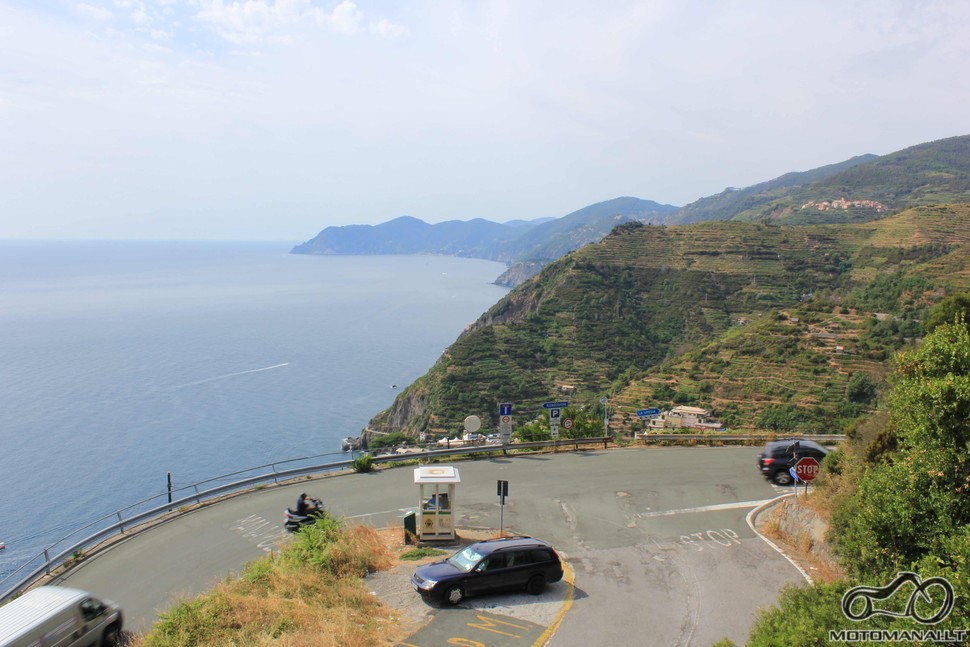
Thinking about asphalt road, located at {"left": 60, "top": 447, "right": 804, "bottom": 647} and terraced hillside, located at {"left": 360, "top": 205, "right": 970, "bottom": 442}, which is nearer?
asphalt road, located at {"left": 60, "top": 447, "right": 804, "bottom": 647}

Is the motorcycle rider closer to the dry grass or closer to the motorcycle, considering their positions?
the motorcycle

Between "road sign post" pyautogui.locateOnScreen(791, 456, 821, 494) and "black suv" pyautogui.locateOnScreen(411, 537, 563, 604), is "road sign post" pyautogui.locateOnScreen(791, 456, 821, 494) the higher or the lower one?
the higher one

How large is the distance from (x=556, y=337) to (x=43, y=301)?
154880 millimetres

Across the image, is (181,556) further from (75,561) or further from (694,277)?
(694,277)

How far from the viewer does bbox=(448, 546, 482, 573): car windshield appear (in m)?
12.0

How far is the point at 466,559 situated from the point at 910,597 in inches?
287

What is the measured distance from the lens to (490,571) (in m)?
11.9

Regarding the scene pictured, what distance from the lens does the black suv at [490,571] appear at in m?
11.7

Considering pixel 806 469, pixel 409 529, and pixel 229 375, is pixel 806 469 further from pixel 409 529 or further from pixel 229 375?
pixel 229 375

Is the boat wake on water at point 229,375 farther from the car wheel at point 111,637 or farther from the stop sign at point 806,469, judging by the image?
the stop sign at point 806,469

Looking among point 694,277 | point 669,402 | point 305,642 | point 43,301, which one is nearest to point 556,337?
point 694,277

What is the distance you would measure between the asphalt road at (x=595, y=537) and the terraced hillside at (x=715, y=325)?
20662 millimetres

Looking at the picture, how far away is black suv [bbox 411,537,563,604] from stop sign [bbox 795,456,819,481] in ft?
20.9

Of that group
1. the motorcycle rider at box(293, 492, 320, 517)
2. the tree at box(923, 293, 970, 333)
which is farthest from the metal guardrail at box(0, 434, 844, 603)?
the tree at box(923, 293, 970, 333)
